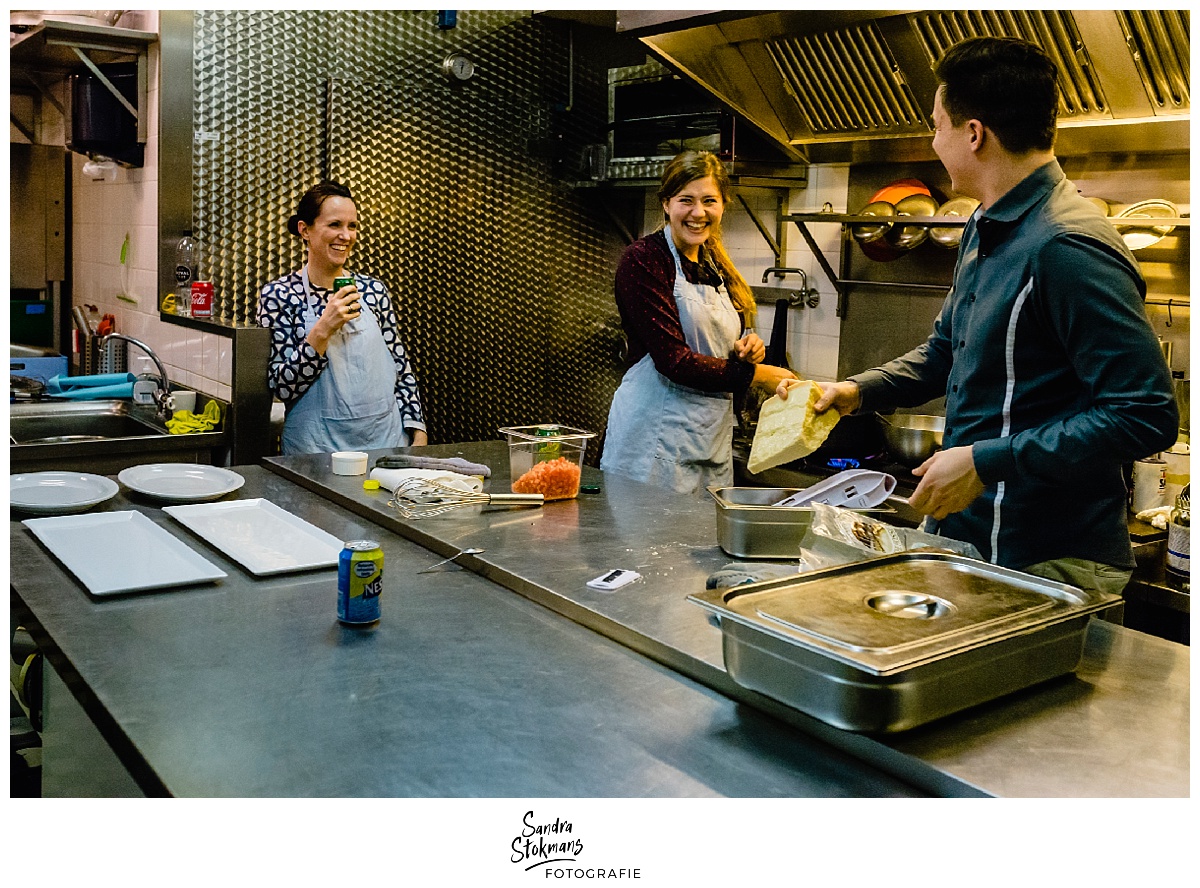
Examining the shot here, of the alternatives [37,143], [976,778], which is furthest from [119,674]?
[37,143]

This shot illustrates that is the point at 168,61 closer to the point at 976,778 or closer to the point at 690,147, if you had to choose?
the point at 690,147

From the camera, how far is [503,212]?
16.2 ft

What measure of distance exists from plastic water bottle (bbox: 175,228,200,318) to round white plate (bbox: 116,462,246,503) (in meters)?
1.53

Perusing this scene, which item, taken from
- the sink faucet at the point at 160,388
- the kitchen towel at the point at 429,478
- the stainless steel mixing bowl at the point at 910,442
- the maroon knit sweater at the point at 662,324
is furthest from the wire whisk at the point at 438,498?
the sink faucet at the point at 160,388

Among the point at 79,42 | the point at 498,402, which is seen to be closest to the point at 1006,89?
the point at 79,42

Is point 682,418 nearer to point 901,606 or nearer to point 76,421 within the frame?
point 901,606

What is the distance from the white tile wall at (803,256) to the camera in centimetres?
416

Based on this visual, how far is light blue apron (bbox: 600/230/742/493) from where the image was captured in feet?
10.9

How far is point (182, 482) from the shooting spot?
255 cm

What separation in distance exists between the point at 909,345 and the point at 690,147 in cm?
116

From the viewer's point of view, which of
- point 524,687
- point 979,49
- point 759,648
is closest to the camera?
point 759,648

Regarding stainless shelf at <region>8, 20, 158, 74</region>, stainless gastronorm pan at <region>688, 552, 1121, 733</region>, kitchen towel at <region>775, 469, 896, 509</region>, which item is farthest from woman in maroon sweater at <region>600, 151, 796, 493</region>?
stainless shelf at <region>8, 20, 158, 74</region>

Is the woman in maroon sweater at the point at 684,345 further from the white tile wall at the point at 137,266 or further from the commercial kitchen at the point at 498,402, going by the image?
the white tile wall at the point at 137,266

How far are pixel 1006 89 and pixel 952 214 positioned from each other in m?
1.51
